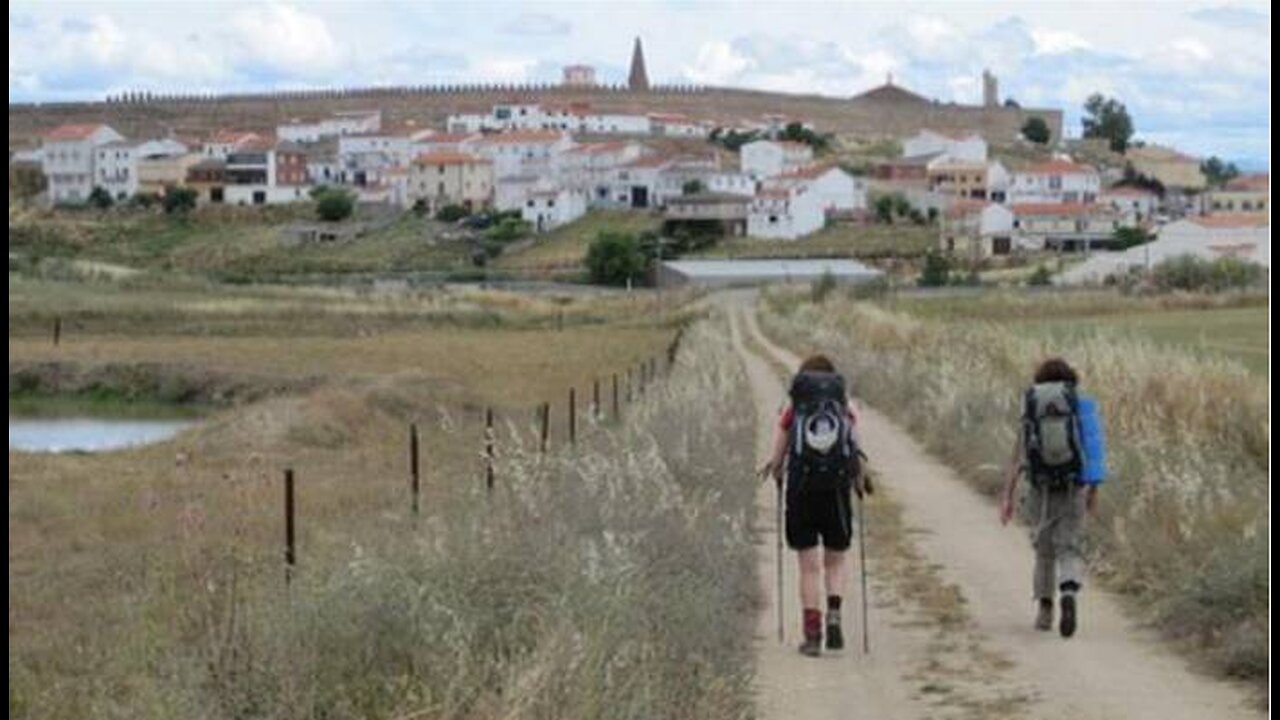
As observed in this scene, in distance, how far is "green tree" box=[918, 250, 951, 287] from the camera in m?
93.8

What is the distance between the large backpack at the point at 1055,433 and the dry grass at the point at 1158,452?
96cm

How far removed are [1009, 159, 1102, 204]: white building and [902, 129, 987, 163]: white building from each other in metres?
12.5

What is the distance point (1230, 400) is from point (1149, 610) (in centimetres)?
843

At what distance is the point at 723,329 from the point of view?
61.9 metres

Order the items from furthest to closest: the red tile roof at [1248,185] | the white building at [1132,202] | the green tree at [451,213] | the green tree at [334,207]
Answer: the red tile roof at [1248,185] < the white building at [1132,202] < the green tree at [334,207] < the green tree at [451,213]

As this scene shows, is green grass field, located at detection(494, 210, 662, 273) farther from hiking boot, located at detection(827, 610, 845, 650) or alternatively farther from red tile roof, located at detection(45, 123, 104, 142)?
hiking boot, located at detection(827, 610, 845, 650)

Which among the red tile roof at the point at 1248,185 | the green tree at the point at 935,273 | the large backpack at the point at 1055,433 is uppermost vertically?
the red tile roof at the point at 1248,185

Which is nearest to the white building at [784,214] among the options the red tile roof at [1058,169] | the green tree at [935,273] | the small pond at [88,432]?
the red tile roof at [1058,169]

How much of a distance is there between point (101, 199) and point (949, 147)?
7504 cm

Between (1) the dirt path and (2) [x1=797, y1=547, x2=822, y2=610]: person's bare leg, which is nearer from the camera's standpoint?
(1) the dirt path

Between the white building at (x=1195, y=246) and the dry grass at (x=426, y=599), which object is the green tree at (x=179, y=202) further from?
the dry grass at (x=426, y=599)

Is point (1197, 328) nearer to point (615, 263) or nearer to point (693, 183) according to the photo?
point (615, 263)

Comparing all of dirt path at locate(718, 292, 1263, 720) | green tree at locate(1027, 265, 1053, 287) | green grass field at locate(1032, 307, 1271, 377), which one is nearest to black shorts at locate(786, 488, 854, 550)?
dirt path at locate(718, 292, 1263, 720)

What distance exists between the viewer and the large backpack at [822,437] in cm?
1106
